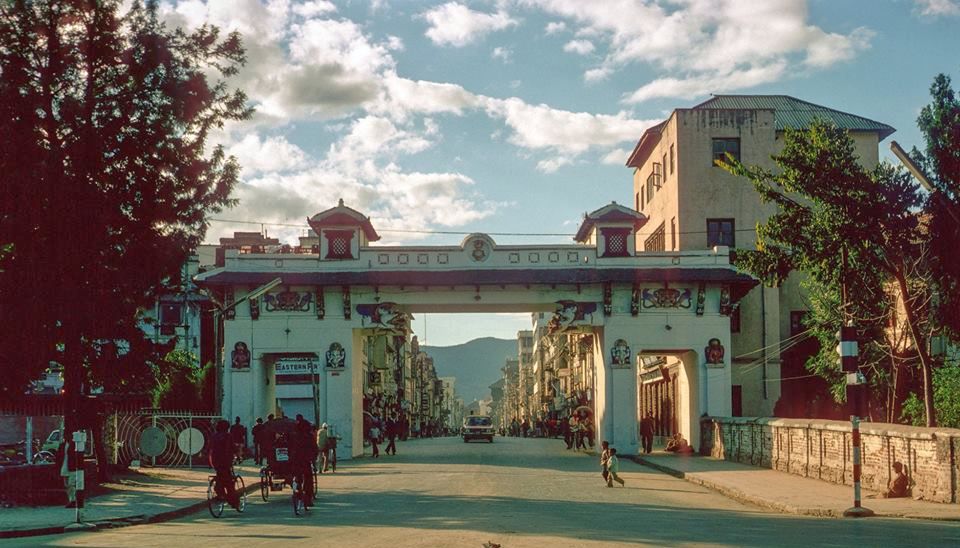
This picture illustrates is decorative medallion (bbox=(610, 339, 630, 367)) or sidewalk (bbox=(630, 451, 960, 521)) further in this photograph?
decorative medallion (bbox=(610, 339, 630, 367))

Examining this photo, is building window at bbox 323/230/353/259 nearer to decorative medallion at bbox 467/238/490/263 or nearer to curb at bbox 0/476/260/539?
decorative medallion at bbox 467/238/490/263

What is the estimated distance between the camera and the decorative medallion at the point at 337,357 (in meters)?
46.0

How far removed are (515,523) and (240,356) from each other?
30.4 metres

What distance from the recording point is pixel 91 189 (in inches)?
1009

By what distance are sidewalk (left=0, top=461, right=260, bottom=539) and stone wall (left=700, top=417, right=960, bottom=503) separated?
1300cm

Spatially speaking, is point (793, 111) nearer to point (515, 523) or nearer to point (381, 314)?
point (381, 314)

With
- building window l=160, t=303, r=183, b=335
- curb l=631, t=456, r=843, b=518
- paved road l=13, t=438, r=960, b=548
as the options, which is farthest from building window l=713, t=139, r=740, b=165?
building window l=160, t=303, r=183, b=335

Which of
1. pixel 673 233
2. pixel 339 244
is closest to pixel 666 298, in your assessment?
pixel 673 233

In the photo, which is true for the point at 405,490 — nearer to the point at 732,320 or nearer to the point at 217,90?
the point at 217,90

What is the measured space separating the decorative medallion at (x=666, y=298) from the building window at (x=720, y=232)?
9.14m

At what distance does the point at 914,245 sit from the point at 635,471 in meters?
11.1

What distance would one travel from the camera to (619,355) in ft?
150

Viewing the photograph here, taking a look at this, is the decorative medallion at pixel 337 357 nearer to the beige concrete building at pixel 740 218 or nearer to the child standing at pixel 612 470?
the beige concrete building at pixel 740 218

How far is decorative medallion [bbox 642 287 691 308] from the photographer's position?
46031 mm
